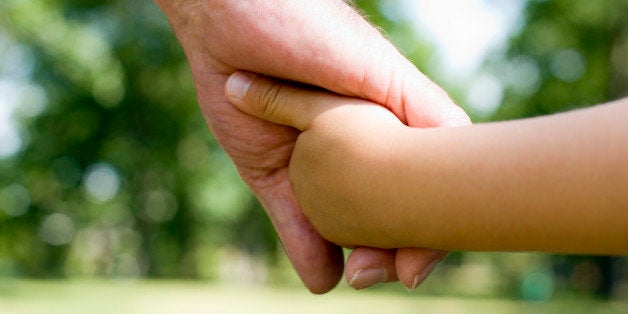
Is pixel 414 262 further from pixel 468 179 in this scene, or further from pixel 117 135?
pixel 117 135

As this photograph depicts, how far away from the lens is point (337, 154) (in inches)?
73.8

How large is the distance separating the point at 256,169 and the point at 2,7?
2459cm

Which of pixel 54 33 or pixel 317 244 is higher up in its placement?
pixel 317 244

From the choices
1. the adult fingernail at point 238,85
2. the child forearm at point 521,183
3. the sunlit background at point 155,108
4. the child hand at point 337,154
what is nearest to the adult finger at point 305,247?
the child hand at point 337,154

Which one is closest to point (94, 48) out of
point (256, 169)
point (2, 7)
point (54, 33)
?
point (54, 33)

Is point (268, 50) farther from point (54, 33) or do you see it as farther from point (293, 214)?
point (54, 33)

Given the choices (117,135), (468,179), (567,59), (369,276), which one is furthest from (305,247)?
(117,135)

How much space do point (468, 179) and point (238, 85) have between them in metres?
0.80

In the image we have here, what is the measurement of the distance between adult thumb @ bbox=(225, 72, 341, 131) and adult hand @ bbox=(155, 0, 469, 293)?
0.03m

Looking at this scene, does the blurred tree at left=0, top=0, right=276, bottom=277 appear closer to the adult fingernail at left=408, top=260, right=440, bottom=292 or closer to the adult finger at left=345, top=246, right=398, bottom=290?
the adult finger at left=345, top=246, right=398, bottom=290

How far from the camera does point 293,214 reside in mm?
2279

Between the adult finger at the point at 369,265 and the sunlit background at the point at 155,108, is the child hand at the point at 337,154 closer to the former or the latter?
the adult finger at the point at 369,265

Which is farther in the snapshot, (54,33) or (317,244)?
(54,33)

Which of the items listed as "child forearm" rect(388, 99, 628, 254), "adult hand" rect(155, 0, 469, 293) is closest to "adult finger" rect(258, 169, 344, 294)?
"adult hand" rect(155, 0, 469, 293)
